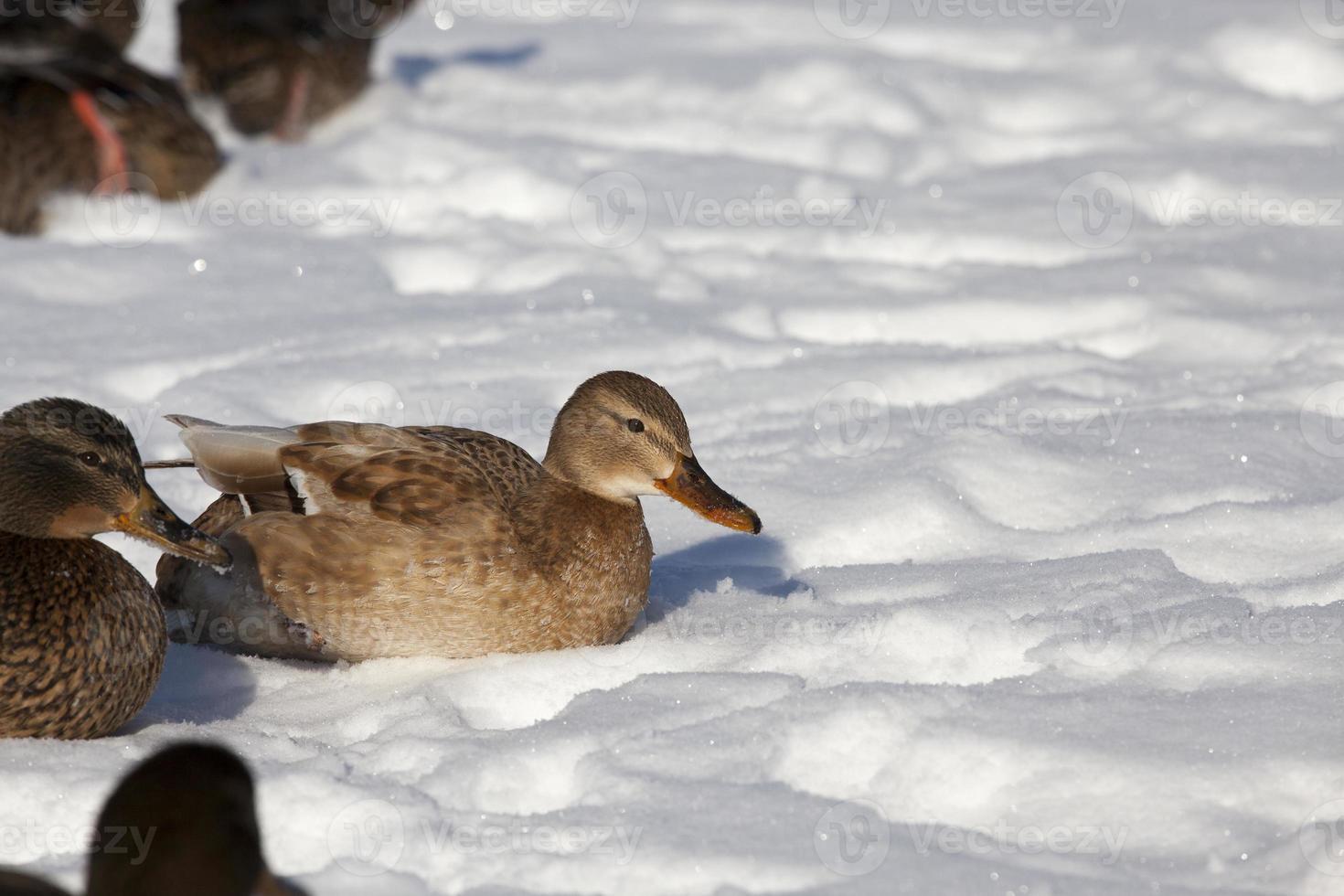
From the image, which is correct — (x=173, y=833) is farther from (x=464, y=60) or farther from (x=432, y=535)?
(x=464, y=60)

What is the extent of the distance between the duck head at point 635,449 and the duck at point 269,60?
4.63 m

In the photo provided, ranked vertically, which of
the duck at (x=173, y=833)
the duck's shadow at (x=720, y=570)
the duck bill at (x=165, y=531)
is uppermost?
the duck at (x=173, y=833)

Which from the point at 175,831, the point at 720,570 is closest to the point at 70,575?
the point at 175,831

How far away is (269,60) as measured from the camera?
25.7ft

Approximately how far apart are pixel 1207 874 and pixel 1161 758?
31 cm

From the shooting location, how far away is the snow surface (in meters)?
2.82

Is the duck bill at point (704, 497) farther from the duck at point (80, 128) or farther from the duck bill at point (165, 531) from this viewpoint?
the duck at point (80, 128)

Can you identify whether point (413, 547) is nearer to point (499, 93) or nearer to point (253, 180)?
point (253, 180)

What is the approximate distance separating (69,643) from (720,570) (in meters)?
1.76

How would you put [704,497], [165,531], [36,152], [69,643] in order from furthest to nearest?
[36,152]
[704,497]
[165,531]
[69,643]

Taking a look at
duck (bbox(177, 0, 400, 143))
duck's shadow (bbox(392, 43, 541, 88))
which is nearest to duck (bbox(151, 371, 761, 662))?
duck (bbox(177, 0, 400, 143))

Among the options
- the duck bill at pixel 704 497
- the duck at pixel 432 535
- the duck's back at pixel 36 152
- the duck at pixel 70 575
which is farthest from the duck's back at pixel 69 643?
the duck's back at pixel 36 152

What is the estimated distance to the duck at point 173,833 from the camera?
211cm

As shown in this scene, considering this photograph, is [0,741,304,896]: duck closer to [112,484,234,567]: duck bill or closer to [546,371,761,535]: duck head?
[112,484,234,567]: duck bill
